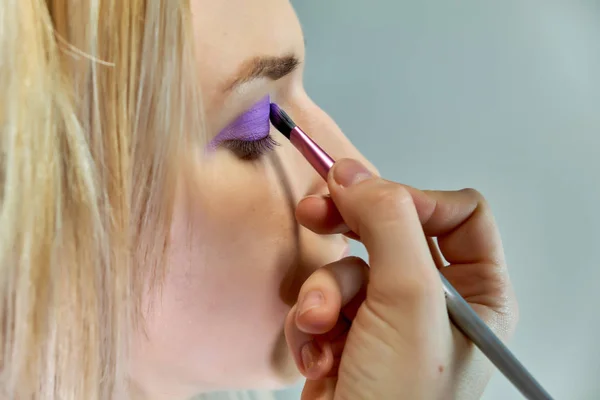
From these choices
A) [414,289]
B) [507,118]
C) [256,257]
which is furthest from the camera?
[507,118]

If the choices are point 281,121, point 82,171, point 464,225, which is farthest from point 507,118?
point 82,171

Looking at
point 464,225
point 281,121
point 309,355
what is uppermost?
point 281,121

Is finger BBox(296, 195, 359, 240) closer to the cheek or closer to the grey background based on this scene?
the cheek

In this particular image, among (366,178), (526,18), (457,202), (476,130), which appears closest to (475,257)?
(457,202)

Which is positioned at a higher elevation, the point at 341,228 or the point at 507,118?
the point at 507,118

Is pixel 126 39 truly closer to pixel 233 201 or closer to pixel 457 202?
pixel 233 201

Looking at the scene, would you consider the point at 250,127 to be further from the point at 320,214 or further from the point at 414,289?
the point at 414,289

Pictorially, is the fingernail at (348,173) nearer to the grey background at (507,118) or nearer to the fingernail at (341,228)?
the fingernail at (341,228)

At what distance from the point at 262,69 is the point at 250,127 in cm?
6

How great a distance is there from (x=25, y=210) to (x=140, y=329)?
16 cm

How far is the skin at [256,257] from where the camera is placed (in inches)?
17.1

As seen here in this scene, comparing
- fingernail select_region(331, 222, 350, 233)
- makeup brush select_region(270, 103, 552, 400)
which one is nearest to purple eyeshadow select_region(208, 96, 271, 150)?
fingernail select_region(331, 222, 350, 233)

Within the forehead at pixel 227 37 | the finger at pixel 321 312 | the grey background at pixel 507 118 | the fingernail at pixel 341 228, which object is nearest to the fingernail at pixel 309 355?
the finger at pixel 321 312

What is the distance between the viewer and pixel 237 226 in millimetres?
485
